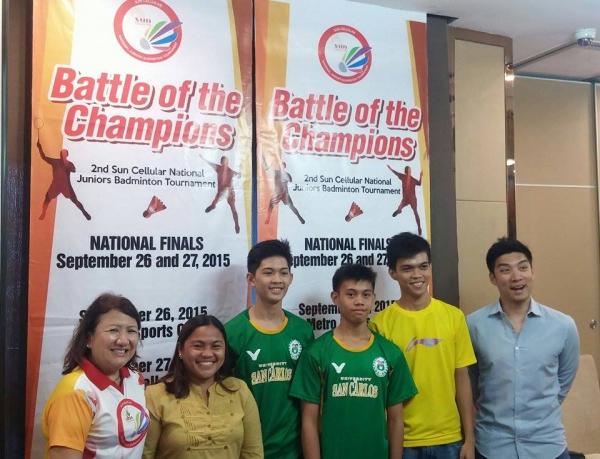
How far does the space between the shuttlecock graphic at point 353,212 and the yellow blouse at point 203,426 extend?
1090 millimetres

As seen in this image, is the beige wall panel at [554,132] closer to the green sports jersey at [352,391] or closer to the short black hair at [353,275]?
the short black hair at [353,275]

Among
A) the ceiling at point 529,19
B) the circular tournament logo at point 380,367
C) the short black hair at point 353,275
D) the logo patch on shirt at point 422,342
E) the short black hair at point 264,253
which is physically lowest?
the circular tournament logo at point 380,367

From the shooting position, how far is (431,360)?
216cm

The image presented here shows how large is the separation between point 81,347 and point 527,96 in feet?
11.2

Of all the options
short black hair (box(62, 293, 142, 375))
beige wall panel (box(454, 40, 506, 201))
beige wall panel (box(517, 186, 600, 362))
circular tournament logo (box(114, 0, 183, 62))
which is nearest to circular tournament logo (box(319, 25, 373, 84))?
beige wall panel (box(454, 40, 506, 201))

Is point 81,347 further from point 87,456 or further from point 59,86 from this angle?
point 59,86

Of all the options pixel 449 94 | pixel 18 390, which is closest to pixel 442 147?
pixel 449 94

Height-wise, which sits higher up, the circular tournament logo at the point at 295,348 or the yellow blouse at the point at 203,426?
the circular tournament logo at the point at 295,348

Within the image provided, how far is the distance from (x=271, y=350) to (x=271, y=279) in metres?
0.26

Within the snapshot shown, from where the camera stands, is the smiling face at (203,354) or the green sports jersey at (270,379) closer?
the smiling face at (203,354)

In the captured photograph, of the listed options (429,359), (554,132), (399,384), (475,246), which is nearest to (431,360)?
(429,359)

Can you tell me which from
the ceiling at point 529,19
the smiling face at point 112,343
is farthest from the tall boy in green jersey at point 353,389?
the ceiling at point 529,19

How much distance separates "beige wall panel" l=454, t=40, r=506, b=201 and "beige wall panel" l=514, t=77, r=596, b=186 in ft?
2.78

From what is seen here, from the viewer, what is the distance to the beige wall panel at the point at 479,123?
10.0ft
